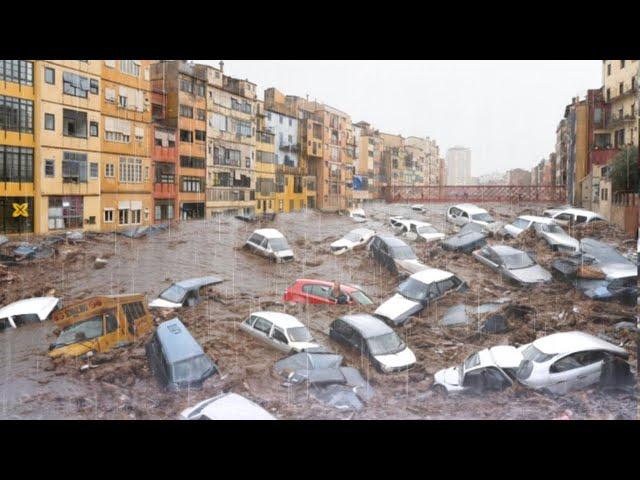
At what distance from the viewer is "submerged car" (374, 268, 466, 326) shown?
4391 millimetres

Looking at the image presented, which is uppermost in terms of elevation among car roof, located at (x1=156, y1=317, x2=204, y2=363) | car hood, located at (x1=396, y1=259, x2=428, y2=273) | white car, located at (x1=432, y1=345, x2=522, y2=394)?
car hood, located at (x1=396, y1=259, x2=428, y2=273)

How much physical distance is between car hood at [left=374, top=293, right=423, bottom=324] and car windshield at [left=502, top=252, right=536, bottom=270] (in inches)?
34.7

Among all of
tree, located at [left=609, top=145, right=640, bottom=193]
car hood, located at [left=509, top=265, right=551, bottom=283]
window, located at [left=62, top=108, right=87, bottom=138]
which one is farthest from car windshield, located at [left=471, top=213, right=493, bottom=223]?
window, located at [left=62, top=108, right=87, bottom=138]

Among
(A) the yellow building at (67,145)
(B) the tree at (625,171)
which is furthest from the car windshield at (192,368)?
(B) the tree at (625,171)

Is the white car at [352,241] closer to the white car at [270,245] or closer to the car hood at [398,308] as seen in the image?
the white car at [270,245]

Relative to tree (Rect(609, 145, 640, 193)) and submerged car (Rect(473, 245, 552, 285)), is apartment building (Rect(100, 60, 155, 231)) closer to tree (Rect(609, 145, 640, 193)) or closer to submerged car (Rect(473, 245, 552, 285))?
submerged car (Rect(473, 245, 552, 285))

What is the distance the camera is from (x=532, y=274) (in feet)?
14.8

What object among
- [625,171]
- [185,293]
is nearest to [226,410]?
[185,293]

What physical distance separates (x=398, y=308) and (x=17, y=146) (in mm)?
3500

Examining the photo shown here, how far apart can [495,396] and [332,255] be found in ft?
5.88

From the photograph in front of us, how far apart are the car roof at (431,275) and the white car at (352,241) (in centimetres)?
58

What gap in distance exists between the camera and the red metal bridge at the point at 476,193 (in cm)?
499
